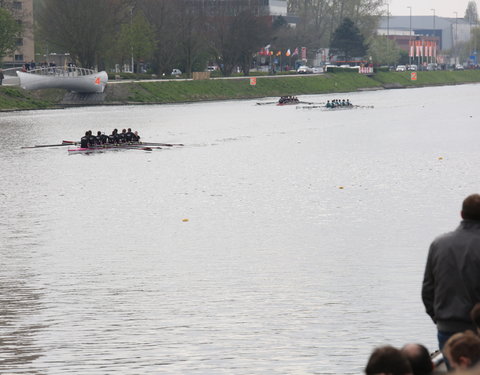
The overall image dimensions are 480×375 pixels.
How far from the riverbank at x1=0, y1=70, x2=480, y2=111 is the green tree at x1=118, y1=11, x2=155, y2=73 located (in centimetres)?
715

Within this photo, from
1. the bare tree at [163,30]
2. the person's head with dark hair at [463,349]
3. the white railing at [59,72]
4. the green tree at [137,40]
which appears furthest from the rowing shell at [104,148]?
the bare tree at [163,30]

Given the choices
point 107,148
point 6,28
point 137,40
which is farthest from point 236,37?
point 107,148

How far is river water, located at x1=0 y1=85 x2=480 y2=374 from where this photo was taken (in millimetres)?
19625

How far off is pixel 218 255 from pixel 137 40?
112815mm

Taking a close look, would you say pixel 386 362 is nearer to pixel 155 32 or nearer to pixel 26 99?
pixel 26 99

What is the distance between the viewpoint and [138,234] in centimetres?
3303

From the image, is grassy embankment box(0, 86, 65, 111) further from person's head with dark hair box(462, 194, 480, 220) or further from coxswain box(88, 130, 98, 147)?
person's head with dark hair box(462, 194, 480, 220)

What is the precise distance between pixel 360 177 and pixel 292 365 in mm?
32050

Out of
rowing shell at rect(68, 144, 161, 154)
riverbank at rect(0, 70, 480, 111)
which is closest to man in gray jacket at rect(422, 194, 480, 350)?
rowing shell at rect(68, 144, 161, 154)

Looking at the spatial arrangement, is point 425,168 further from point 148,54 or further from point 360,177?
point 148,54

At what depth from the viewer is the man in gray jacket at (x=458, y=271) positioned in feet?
36.9

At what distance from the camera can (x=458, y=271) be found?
11344 millimetres

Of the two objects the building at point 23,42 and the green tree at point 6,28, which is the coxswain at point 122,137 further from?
the building at point 23,42

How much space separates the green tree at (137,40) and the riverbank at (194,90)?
281 inches
